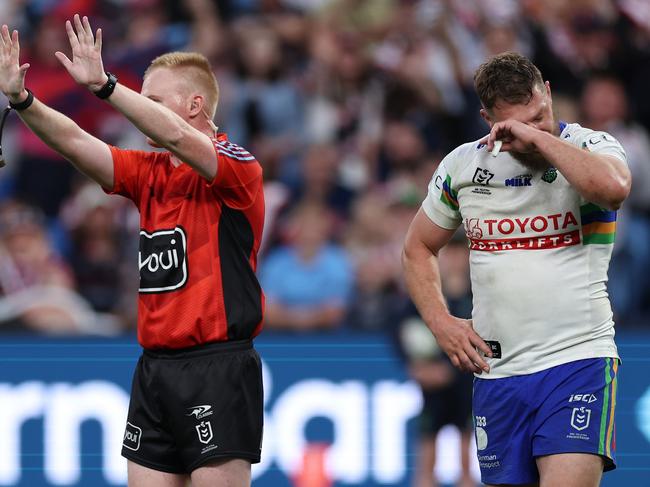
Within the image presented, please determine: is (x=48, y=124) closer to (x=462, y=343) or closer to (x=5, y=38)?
(x=5, y=38)

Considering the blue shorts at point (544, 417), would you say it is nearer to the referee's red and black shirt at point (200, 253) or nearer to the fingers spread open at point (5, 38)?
the referee's red and black shirt at point (200, 253)

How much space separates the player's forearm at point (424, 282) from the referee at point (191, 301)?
2.28 feet

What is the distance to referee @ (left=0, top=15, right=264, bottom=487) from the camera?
5.05 m

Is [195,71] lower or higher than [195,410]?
higher

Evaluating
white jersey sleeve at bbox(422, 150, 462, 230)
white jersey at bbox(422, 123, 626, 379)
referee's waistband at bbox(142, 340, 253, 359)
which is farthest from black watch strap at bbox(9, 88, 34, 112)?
white jersey at bbox(422, 123, 626, 379)

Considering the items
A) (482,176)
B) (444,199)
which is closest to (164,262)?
(444,199)

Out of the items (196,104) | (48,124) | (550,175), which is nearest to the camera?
(550,175)

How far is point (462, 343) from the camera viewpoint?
16.8ft

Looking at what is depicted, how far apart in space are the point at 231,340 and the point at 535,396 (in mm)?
1291

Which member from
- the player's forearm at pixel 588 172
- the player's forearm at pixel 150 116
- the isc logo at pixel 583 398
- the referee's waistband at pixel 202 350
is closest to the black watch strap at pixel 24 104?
the player's forearm at pixel 150 116

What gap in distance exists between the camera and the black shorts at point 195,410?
16.6 feet

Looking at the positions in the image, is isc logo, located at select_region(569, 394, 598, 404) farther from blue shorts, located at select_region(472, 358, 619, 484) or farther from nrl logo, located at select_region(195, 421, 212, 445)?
nrl logo, located at select_region(195, 421, 212, 445)

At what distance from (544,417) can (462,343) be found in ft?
1.53

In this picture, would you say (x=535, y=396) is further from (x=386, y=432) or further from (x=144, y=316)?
(x=386, y=432)
